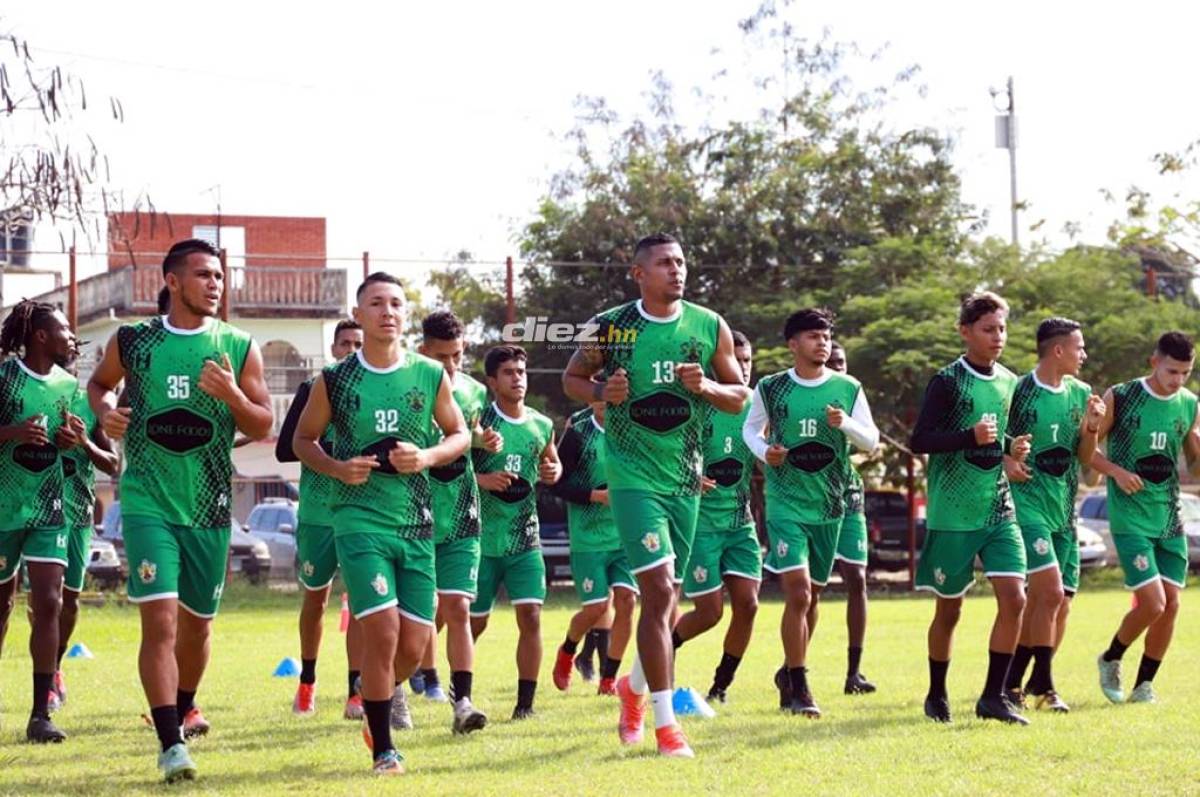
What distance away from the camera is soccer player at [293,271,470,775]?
29.6 ft

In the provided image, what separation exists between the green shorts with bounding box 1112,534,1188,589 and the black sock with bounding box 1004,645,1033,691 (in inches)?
34.4

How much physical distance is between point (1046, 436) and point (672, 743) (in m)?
3.89

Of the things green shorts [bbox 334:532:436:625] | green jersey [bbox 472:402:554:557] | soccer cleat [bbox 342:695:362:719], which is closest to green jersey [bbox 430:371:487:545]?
green jersey [bbox 472:402:554:557]

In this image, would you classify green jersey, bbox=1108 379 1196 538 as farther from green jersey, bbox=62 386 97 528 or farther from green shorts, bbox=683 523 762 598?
green jersey, bbox=62 386 97 528

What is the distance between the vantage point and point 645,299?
9945 mm

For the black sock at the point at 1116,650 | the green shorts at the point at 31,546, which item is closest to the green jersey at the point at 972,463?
the black sock at the point at 1116,650

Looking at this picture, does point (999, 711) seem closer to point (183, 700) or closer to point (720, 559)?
point (720, 559)

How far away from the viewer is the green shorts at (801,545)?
40.5ft

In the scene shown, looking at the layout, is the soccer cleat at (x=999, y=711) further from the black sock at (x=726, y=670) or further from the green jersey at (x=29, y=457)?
the green jersey at (x=29, y=457)

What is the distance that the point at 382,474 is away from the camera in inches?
357

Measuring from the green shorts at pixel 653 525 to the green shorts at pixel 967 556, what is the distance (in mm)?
1763

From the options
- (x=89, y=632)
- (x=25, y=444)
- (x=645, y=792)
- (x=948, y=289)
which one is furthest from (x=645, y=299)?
(x=948, y=289)

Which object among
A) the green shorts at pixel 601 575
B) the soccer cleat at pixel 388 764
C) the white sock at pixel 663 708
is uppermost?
the green shorts at pixel 601 575

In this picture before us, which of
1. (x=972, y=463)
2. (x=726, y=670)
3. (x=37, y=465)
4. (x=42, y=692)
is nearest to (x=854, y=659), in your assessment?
(x=726, y=670)
